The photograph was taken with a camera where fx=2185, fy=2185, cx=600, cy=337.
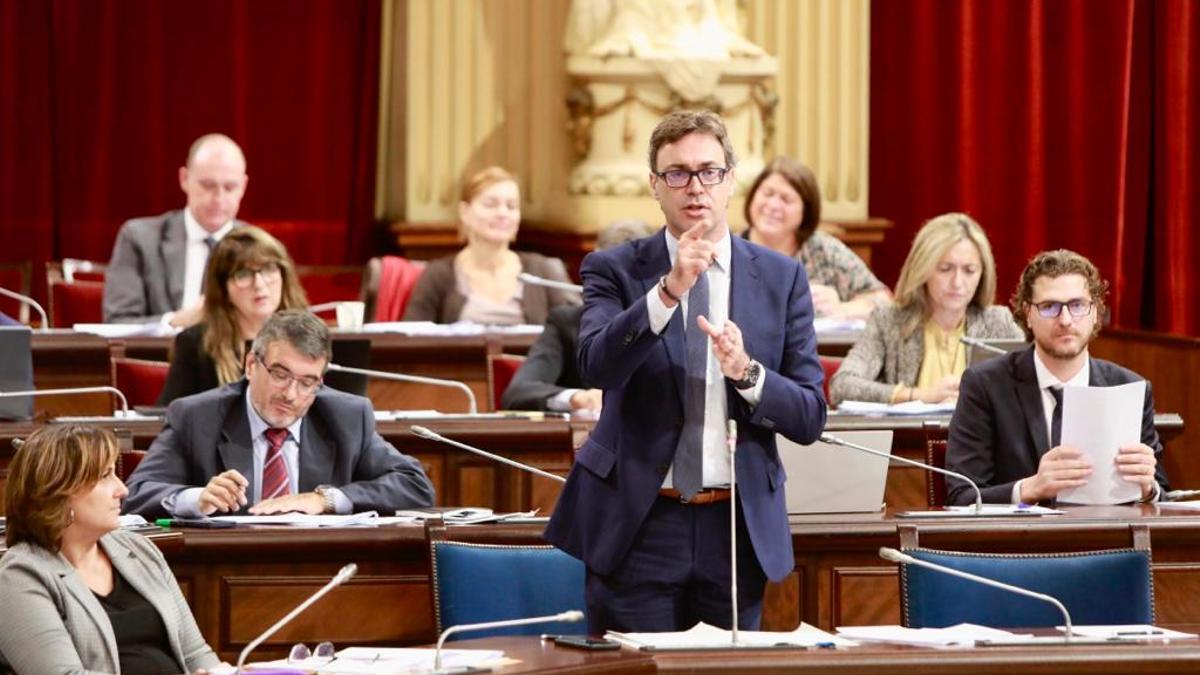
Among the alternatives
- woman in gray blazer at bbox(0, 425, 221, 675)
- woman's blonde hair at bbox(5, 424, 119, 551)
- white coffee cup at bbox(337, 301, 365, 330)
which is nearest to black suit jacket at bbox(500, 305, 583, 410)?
white coffee cup at bbox(337, 301, 365, 330)

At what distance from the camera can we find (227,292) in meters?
5.62

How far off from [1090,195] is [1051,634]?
21.2ft

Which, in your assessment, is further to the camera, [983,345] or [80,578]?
[983,345]

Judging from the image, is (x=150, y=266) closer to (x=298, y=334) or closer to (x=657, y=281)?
(x=298, y=334)

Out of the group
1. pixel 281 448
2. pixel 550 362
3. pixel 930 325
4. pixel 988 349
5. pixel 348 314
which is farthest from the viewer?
pixel 348 314

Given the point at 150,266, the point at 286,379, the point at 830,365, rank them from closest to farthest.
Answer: the point at 286,379
the point at 830,365
the point at 150,266

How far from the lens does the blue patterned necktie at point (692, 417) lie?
3.41 metres

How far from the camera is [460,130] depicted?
9.34 meters

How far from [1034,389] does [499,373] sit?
84.3 inches

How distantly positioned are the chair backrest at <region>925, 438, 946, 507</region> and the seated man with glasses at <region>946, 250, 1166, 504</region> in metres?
0.06

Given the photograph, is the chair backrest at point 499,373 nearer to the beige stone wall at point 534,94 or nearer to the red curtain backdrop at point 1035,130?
the beige stone wall at point 534,94

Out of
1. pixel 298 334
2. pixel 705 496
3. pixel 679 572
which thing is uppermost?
pixel 298 334

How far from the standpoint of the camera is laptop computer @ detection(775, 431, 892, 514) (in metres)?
4.29

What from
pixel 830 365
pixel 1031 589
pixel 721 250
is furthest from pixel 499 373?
pixel 721 250
